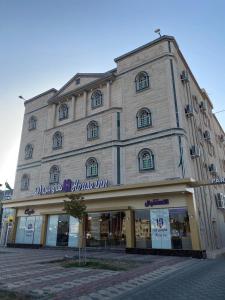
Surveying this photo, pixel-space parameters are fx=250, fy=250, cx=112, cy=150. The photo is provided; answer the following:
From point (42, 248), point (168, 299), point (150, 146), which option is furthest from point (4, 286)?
point (42, 248)

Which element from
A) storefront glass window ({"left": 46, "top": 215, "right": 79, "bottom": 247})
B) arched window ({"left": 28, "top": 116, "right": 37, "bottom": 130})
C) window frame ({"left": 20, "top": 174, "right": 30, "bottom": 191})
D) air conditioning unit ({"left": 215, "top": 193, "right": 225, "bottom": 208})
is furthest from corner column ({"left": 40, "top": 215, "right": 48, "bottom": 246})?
air conditioning unit ({"left": 215, "top": 193, "right": 225, "bottom": 208})

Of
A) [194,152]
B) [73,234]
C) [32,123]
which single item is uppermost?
[32,123]

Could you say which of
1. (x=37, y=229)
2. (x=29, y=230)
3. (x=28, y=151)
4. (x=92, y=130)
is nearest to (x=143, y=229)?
(x=92, y=130)

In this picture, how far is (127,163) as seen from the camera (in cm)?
2259

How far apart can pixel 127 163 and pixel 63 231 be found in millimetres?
9191

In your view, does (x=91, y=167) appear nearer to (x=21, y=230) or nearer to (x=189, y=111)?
(x=189, y=111)

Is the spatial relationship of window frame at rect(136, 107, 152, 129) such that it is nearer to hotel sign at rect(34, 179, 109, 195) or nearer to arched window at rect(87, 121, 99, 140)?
arched window at rect(87, 121, 99, 140)

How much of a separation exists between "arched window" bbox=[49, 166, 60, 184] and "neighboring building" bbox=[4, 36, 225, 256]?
4.4 inches

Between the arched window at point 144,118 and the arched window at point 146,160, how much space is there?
100.0 inches

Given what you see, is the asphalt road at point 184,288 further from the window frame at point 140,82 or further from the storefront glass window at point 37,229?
the storefront glass window at point 37,229

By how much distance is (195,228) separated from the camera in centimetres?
1739

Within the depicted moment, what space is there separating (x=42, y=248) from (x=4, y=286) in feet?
57.7

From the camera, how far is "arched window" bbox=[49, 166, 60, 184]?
2704cm

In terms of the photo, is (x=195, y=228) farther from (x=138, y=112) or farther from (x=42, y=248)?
(x=42, y=248)
